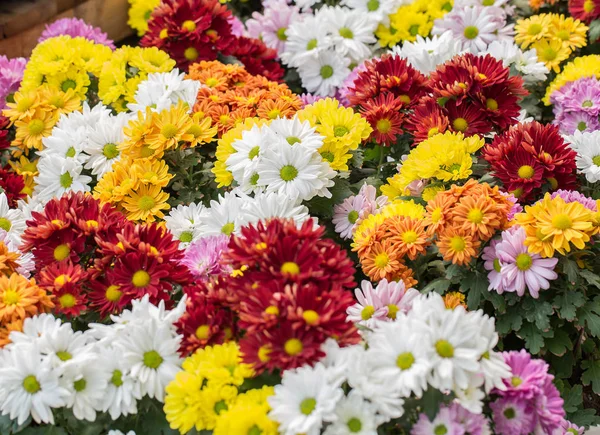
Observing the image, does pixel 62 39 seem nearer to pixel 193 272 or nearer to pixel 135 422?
pixel 193 272

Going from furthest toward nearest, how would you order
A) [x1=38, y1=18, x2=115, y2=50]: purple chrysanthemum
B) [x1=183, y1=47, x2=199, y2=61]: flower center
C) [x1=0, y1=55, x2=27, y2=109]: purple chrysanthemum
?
[x1=38, y1=18, x2=115, y2=50]: purple chrysanthemum
[x1=183, y1=47, x2=199, y2=61]: flower center
[x1=0, y1=55, x2=27, y2=109]: purple chrysanthemum

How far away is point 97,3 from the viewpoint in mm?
3260

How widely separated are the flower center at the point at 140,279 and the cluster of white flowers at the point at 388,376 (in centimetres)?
44

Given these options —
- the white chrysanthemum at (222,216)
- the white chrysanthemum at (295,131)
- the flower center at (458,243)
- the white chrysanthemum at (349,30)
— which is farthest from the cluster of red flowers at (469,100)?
the white chrysanthemum at (349,30)

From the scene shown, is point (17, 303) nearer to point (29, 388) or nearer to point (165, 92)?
point (29, 388)

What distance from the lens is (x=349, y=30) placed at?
303 cm

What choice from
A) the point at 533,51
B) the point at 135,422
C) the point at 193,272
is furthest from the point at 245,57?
the point at 135,422

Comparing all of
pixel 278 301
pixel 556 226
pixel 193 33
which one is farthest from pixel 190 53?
pixel 278 301

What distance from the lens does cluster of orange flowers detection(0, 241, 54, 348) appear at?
1607 millimetres

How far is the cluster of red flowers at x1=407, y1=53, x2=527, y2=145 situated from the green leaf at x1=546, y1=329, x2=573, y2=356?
0.56 m

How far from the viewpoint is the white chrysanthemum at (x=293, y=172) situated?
1.99 metres

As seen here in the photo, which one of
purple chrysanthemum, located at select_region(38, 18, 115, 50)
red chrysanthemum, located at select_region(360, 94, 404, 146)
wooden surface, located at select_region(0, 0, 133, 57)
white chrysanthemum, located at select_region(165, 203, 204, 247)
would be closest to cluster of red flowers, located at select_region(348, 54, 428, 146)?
red chrysanthemum, located at select_region(360, 94, 404, 146)

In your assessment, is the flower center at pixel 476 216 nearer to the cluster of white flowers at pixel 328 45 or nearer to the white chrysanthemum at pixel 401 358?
the white chrysanthemum at pixel 401 358

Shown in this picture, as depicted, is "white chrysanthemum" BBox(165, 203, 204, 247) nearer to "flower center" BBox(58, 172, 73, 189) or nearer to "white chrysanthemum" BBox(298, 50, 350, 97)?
"flower center" BBox(58, 172, 73, 189)
